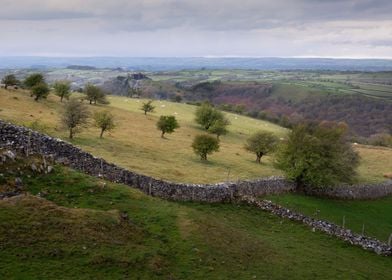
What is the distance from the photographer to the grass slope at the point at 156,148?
48062 millimetres

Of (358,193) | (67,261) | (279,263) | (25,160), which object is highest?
(25,160)

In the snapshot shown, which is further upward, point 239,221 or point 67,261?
point 67,261

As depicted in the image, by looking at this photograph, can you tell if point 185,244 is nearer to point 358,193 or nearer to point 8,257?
point 8,257

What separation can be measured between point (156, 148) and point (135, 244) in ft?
123

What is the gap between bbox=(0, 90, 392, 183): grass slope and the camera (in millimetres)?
48062

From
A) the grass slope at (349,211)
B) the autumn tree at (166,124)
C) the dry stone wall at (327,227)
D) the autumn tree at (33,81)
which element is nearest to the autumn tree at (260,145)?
the autumn tree at (166,124)

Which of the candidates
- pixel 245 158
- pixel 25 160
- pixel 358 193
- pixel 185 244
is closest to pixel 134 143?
pixel 245 158

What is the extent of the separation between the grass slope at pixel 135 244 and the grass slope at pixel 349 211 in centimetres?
849

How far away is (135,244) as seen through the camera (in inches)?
938

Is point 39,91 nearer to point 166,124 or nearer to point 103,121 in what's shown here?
point 103,121

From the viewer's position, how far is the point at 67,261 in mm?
20922

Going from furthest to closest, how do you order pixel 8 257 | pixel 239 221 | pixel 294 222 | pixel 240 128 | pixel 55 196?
pixel 240 128, pixel 294 222, pixel 239 221, pixel 55 196, pixel 8 257

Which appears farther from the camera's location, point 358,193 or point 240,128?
point 240,128

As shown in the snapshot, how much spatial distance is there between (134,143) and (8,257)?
41.8 meters
